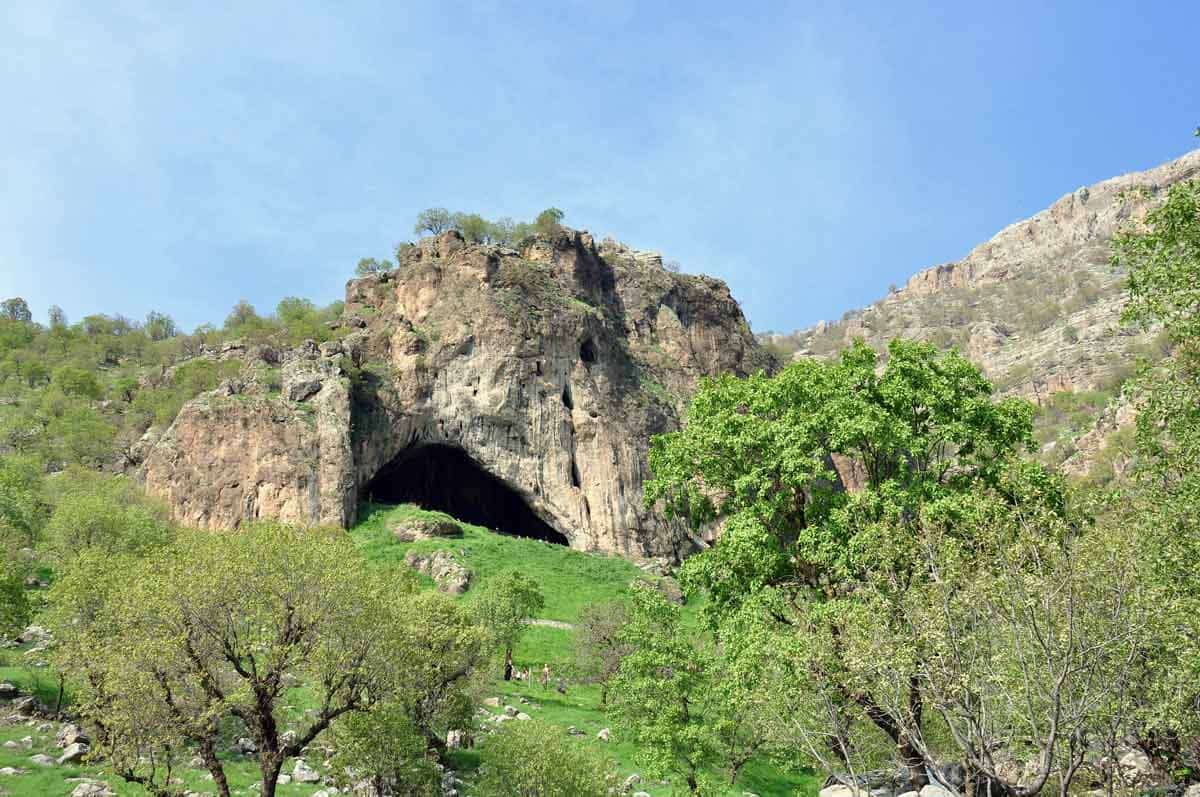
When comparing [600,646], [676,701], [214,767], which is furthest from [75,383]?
[676,701]

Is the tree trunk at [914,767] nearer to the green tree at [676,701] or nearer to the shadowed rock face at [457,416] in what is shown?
the green tree at [676,701]

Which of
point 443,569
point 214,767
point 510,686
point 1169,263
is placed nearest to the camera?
point 1169,263

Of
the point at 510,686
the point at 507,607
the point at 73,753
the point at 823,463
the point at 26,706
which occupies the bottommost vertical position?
the point at 510,686

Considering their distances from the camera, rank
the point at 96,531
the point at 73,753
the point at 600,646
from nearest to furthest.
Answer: the point at 73,753
the point at 600,646
the point at 96,531

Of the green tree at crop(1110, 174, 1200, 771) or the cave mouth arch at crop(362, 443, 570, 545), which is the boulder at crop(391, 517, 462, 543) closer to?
the cave mouth arch at crop(362, 443, 570, 545)

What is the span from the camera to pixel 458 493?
7912cm

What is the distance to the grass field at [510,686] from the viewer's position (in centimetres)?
2149

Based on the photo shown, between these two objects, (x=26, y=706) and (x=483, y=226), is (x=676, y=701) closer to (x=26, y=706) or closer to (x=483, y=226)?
(x=26, y=706)

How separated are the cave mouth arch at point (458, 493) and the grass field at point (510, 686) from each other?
32.2ft

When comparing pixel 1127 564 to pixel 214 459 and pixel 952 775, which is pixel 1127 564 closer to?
pixel 952 775

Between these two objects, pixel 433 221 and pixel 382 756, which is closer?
pixel 382 756

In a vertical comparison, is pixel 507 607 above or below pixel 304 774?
above

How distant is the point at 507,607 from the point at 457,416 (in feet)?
108

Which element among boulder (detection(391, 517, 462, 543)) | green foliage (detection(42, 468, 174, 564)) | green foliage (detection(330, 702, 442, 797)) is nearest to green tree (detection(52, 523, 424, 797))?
green foliage (detection(330, 702, 442, 797))
